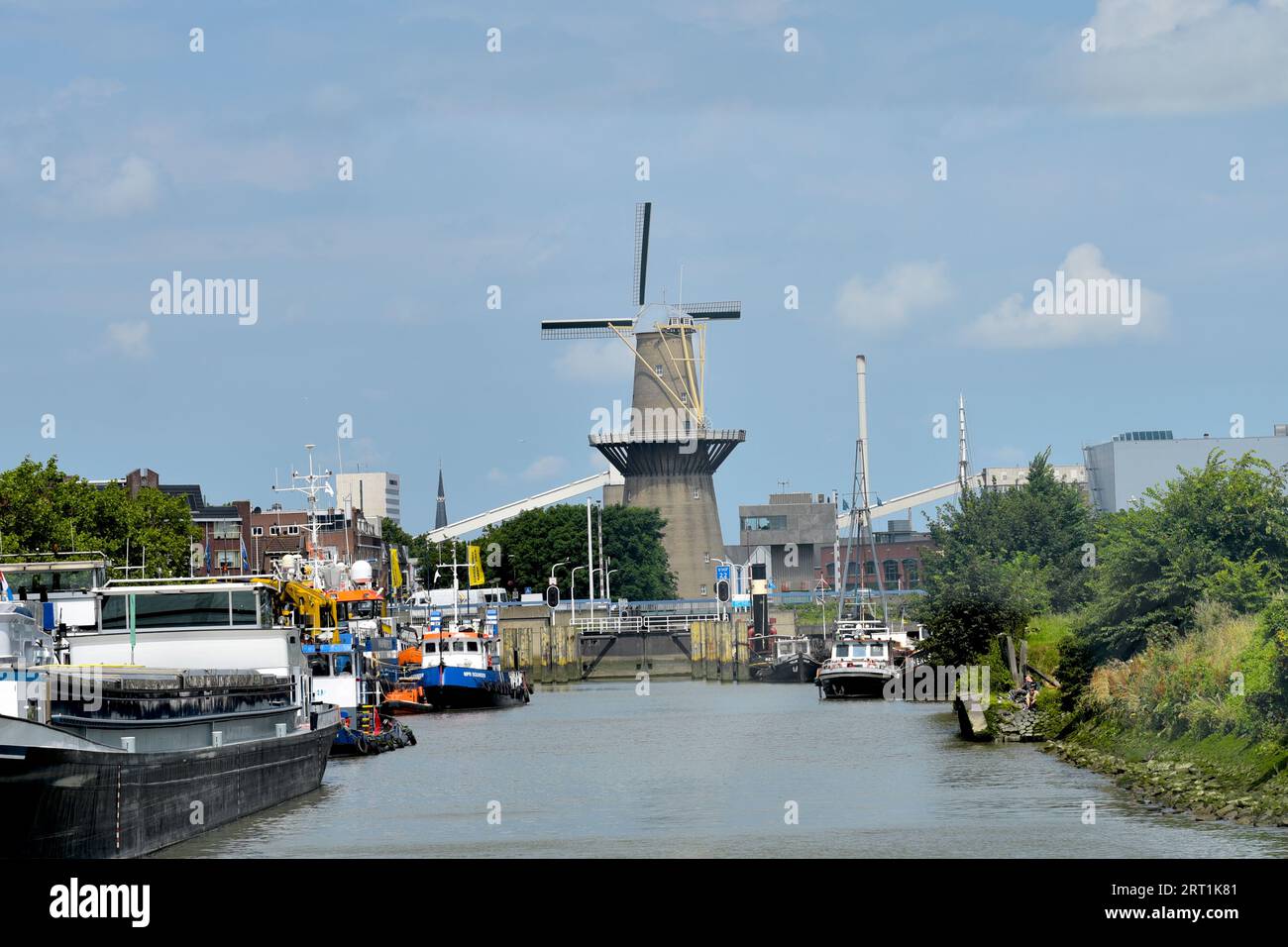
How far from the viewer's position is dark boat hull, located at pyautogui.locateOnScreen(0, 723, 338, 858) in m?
24.4

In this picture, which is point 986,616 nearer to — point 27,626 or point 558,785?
point 558,785

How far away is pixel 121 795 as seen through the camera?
27.8 metres

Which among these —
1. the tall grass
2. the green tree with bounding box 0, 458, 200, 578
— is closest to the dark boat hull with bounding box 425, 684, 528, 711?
the green tree with bounding box 0, 458, 200, 578

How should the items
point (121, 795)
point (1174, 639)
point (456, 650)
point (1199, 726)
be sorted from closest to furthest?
point (121, 795)
point (1199, 726)
point (1174, 639)
point (456, 650)

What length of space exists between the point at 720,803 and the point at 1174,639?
16708 millimetres

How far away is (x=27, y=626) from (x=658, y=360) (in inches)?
5595

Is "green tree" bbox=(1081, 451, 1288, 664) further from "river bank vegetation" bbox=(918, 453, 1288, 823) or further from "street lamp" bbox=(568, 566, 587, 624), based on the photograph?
"street lamp" bbox=(568, 566, 587, 624)

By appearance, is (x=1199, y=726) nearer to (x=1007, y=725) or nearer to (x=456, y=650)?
(x=1007, y=725)

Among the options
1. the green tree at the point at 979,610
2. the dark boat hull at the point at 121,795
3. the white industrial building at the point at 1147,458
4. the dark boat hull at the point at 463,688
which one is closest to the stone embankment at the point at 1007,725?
the green tree at the point at 979,610

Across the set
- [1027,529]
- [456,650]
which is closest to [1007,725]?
[456,650]

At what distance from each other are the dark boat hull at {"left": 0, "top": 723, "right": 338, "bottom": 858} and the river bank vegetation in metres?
19.2

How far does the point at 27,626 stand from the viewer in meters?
28.6

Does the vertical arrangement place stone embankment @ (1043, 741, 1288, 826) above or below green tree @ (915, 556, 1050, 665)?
below
